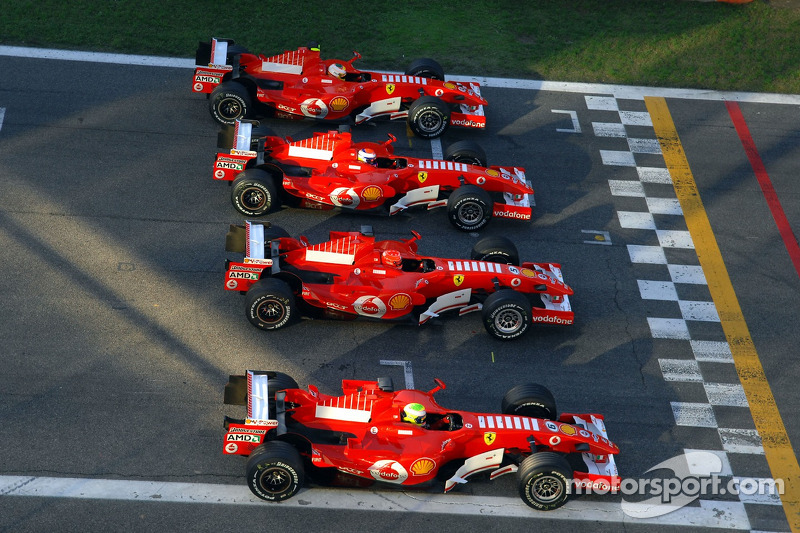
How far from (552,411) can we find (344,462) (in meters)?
3.03

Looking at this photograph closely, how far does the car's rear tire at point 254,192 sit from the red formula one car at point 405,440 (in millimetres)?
4475

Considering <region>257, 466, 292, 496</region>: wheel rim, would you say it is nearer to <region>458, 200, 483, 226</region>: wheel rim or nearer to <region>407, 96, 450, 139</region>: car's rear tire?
<region>458, 200, 483, 226</region>: wheel rim

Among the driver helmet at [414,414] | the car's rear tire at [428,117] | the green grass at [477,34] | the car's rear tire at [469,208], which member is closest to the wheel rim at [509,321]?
the driver helmet at [414,414]

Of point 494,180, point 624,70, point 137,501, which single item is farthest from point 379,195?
point 624,70

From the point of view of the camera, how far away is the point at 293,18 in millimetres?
21906

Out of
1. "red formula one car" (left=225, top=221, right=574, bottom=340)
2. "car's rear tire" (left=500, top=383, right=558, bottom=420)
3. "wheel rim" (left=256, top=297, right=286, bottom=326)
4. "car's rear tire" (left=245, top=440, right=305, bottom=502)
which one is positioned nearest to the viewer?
"car's rear tire" (left=245, top=440, right=305, bottom=502)

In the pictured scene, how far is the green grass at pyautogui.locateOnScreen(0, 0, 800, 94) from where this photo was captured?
827 inches

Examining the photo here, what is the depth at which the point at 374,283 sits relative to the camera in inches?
559

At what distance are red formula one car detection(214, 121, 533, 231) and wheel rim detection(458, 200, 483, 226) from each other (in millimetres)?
18

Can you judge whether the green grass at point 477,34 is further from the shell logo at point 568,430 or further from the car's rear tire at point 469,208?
the shell logo at point 568,430

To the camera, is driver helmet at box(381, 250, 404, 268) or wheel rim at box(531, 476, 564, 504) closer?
wheel rim at box(531, 476, 564, 504)

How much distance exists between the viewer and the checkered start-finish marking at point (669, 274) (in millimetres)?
13594

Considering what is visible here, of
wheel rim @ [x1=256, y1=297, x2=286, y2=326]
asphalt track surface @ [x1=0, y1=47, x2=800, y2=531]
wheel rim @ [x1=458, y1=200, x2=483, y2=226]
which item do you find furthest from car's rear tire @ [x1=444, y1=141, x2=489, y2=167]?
wheel rim @ [x1=256, y1=297, x2=286, y2=326]

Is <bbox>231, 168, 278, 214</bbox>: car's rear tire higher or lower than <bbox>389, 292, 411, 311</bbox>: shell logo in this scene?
higher
